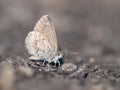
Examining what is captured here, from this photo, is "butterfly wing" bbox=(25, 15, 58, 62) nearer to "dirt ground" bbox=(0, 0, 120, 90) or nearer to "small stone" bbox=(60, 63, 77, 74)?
"dirt ground" bbox=(0, 0, 120, 90)

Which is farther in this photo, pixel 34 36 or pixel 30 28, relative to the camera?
pixel 30 28

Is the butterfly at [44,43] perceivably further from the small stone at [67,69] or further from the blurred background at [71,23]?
the blurred background at [71,23]

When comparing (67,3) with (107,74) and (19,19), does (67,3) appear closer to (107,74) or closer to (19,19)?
(19,19)

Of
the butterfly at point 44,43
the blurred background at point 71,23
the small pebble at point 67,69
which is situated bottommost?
the small pebble at point 67,69

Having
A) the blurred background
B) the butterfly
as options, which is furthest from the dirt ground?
the butterfly

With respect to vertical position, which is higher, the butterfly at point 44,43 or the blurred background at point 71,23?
the blurred background at point 71,23

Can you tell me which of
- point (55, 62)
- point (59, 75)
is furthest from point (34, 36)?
point (59, 75)

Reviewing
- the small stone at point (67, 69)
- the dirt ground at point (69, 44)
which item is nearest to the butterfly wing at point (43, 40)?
the dirt ground at point (69, 44)
